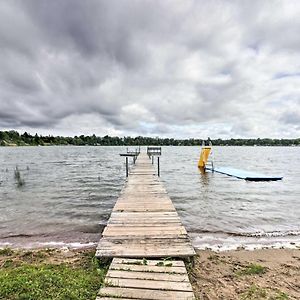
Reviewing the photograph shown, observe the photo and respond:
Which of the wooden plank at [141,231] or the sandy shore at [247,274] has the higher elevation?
the wooden plank at [141,231]

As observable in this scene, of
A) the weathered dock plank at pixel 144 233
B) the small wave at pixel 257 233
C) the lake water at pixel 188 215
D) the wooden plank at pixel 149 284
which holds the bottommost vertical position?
the lake water at pixel 188 215

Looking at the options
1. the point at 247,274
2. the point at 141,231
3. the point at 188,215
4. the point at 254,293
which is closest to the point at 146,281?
the point at 254,293

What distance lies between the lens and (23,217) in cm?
1116

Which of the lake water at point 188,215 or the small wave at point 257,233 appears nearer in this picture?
the lake water at point 188,215

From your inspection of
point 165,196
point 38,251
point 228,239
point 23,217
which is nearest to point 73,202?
point 23,217

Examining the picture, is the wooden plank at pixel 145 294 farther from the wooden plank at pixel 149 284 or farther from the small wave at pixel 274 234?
the small wave at pixel 274 234

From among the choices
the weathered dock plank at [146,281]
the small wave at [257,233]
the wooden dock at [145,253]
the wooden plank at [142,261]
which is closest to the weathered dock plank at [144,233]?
the wooden dock at [145,253]

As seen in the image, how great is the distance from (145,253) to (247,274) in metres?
2.27

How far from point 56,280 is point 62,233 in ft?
16.3

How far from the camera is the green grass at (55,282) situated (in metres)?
3.84

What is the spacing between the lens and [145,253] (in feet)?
16.1

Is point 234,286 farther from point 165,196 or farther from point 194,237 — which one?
point 165,196

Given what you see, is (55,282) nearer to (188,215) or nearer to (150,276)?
(150,276)

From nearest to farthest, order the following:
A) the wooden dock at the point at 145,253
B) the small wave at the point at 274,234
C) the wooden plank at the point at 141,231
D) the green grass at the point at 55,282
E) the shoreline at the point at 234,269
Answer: the wooden dock at the point at 145,253 < the green grass at the point at 55,282 < the shoreline at the point at 234,269 < the wooden plank at the point at 141,231 < the small wave at the point at 274,234
